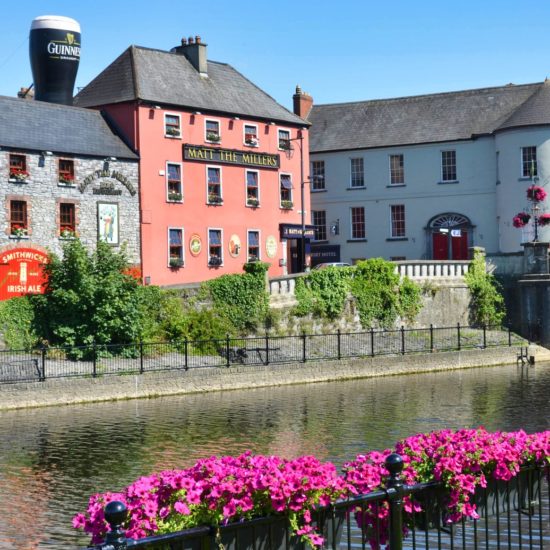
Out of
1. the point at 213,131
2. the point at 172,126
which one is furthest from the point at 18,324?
the point at 213,131

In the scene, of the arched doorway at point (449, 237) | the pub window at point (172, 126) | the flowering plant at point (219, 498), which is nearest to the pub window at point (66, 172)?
the pub window at point (172, 126)

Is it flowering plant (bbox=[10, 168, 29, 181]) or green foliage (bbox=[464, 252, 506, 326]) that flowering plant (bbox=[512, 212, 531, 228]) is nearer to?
green foliage (bbox=[464, 252, 506, 326])

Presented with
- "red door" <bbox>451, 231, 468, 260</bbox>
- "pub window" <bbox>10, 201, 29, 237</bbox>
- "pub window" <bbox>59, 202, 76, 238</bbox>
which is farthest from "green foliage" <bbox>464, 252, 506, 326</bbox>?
"pub window" <bbox>10, 201, 29, 237</bbox>

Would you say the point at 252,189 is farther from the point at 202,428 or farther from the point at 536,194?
the point at 202,428

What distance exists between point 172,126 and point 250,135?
5103mm

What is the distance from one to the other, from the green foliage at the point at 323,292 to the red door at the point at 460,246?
14.1m

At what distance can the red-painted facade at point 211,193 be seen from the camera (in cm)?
4834

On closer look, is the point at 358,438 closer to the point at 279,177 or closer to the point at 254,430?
the point at 254,430

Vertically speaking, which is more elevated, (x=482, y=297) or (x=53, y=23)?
(x=53, y=23)

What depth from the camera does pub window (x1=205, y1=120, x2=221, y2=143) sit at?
5112 centimetres

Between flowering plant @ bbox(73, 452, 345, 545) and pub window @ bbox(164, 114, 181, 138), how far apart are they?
40645 millimetres

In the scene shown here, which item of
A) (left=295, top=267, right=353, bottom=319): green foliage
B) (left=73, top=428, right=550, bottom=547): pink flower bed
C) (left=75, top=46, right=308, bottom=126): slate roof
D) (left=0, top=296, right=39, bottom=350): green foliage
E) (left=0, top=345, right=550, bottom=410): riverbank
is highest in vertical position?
(left=75, top=46, right=308, bottom=126): slate roof

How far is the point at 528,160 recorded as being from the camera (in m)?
58.0

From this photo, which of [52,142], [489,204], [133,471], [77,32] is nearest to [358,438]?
[133,471]
